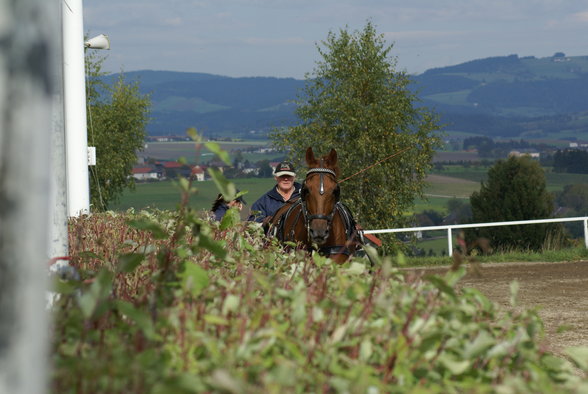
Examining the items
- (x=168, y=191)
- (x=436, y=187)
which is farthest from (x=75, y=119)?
(x=436, y=187)

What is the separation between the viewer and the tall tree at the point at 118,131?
5653cm

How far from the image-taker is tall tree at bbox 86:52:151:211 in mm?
56531

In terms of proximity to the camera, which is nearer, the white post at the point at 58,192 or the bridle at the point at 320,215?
the white post at the point at 58,192

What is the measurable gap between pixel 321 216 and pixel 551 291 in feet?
22.4

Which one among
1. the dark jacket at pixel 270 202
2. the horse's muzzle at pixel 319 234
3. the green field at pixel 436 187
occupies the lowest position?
the green field at pixel 436 187

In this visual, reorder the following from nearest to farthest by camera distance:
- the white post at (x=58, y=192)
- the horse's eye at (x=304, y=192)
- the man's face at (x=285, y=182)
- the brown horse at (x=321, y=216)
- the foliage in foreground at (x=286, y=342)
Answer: the foliage in foreground at (x=286, y=342)
the white post at (x=58, y=192)
the brown horse at (x=321, y=216)
the horse's eye at (x=304, y=192)
the man's face at (x=285, y=182)

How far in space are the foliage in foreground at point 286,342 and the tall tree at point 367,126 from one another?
40.4m

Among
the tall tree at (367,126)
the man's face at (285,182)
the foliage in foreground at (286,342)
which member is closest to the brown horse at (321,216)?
the man's face at (285,182)

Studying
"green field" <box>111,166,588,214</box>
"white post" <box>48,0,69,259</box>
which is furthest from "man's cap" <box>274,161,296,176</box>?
"green field" <box>111,166,588,214</box>

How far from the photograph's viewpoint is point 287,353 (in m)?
2.58

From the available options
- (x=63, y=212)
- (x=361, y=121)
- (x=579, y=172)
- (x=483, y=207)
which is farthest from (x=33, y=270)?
(x=579, y=172)

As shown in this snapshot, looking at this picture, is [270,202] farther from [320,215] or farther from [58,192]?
[58,192]

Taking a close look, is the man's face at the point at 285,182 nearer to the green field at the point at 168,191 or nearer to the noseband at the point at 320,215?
the noseband at the point at 320,215

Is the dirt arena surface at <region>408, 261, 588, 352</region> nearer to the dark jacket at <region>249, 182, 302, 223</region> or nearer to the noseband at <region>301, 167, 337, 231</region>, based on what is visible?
the noseband at <region>301, 167, 337, 231</region>
